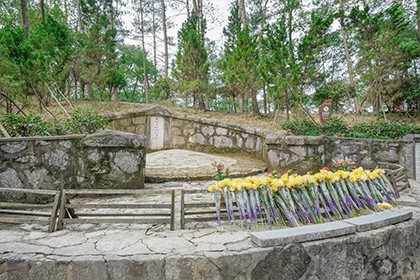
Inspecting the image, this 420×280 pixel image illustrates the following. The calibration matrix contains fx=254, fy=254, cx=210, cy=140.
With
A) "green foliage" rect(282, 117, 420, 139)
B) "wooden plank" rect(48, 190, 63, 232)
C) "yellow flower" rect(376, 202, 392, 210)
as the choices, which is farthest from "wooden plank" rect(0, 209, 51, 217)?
"green foliage" rect(282, 117, 420, 139)

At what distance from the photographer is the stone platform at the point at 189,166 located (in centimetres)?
414

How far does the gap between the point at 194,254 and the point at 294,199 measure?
1.04 m

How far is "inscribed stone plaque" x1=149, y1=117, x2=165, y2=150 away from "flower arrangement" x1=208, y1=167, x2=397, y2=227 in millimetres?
4694

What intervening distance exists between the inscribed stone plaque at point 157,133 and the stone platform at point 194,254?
4526 millimetres

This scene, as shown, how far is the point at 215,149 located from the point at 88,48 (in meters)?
5.09

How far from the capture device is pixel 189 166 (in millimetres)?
4887

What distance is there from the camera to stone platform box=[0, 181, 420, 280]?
5.35 feet

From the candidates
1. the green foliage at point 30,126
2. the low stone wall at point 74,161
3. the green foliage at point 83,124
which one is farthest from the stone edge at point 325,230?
the green foliage at point 83,124

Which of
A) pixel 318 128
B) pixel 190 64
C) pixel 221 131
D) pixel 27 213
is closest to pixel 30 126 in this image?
pixel 27 213

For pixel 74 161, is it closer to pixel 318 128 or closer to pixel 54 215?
pixel 54 215

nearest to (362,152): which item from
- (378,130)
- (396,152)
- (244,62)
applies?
(396,152)

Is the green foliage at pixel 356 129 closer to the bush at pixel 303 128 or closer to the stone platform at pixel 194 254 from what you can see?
the bush at pixel 303 128

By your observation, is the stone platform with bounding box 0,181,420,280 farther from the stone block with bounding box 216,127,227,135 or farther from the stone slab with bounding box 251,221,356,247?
the stone block with bounding box 216,127,227,135

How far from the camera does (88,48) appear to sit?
7781 millimetres
